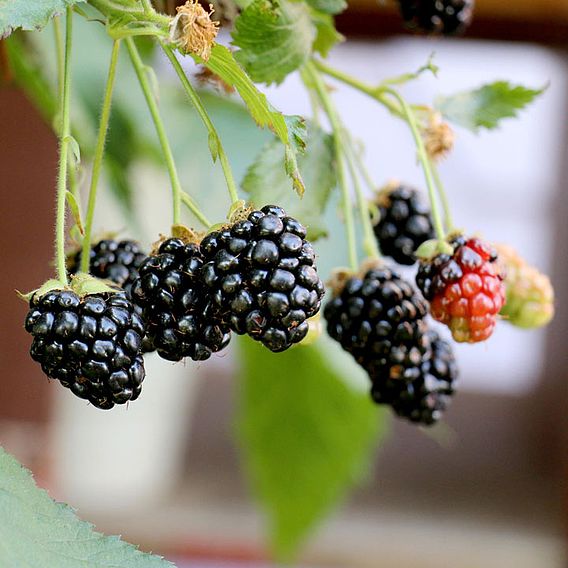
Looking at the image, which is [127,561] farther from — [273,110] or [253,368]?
[253,368]

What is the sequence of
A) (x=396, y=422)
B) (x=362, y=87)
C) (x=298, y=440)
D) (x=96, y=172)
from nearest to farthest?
(x=96, y=172) → (x=362, y=87) → (x=298, y=440) → (x=396, y=422)

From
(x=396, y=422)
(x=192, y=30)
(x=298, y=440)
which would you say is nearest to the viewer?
(x=192, y=30)

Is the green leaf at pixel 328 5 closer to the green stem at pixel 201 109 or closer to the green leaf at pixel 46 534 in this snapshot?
the green stem at pixel 201 109

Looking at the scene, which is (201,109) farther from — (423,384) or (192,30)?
(423,384)

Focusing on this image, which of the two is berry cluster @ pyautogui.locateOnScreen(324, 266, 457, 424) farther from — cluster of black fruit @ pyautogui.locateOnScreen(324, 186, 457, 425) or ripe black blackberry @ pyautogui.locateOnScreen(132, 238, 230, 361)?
ripe black blackberry @ pyautogui.locateOnScreen(132, 238, 230, 361)

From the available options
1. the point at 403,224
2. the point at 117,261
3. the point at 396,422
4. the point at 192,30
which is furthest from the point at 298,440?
the point at 396,422

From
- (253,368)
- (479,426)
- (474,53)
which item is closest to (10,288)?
(253,368)

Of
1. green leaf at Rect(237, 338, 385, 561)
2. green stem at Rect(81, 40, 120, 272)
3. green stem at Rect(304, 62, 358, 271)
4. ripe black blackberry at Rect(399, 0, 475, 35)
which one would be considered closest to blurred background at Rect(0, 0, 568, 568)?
green leaf at Rect(237, 338, 385, 561)
